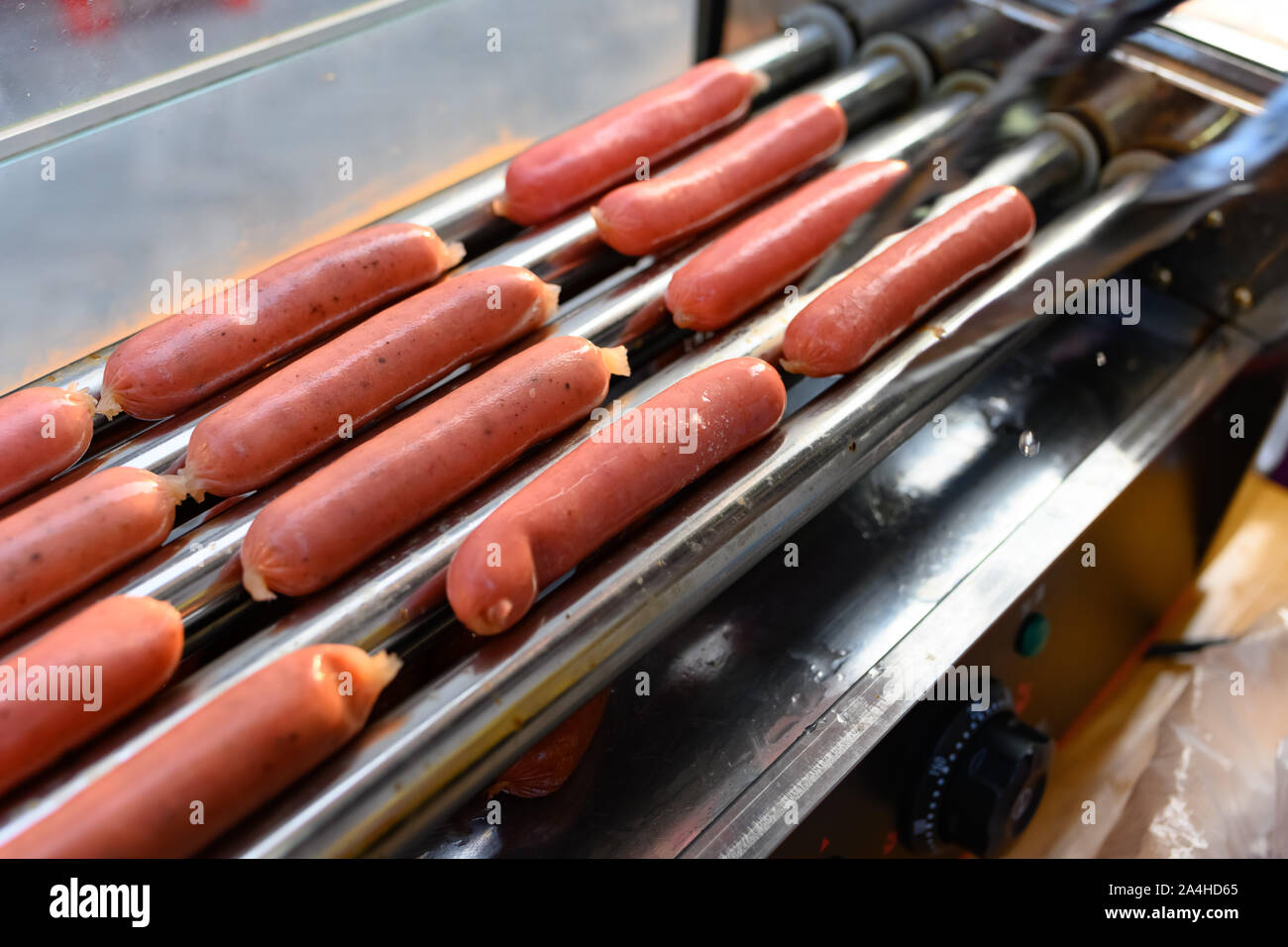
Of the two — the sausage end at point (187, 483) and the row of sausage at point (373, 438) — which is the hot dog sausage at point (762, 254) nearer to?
the row of sausage at point (373, 438)

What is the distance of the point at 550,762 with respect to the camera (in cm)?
178

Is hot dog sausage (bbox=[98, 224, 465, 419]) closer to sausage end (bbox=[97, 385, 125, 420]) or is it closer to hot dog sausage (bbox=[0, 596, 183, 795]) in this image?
sausage end (bbox=[97, 385, 125, 420])

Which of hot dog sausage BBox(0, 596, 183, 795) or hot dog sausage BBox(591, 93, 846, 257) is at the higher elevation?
hot dog sausage BBox(591, 93, 846, 257)

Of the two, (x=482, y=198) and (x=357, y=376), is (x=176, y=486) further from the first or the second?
(x=482, y=198)

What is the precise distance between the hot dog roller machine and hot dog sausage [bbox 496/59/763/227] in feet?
0.27

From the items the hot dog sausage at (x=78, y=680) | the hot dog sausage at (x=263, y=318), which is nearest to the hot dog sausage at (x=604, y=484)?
the hot dog sausage at (x=78, y=680)

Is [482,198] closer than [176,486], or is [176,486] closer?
[176,486]

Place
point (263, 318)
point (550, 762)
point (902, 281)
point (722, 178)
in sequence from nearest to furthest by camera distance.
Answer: point (550, 762), point (263, 318), point (902, 281), point (722, 178)

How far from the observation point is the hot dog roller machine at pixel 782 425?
64.2 inches

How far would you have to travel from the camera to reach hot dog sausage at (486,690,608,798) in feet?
5.79

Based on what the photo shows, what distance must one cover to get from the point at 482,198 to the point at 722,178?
561mm

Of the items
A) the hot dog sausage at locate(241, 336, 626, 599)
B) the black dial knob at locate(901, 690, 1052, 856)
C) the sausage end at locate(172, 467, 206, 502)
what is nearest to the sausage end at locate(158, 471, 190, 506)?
the sausage end at locate(172, 467, 206, 502)

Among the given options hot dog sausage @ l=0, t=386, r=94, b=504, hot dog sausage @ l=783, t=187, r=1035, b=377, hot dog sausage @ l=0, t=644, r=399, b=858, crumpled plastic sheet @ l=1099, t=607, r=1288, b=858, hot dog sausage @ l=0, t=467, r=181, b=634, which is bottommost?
crumpled plastic sheet @ l=1099, t=607, r=1288, b=858

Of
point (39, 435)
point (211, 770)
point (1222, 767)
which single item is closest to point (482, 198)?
point (39, 435)
